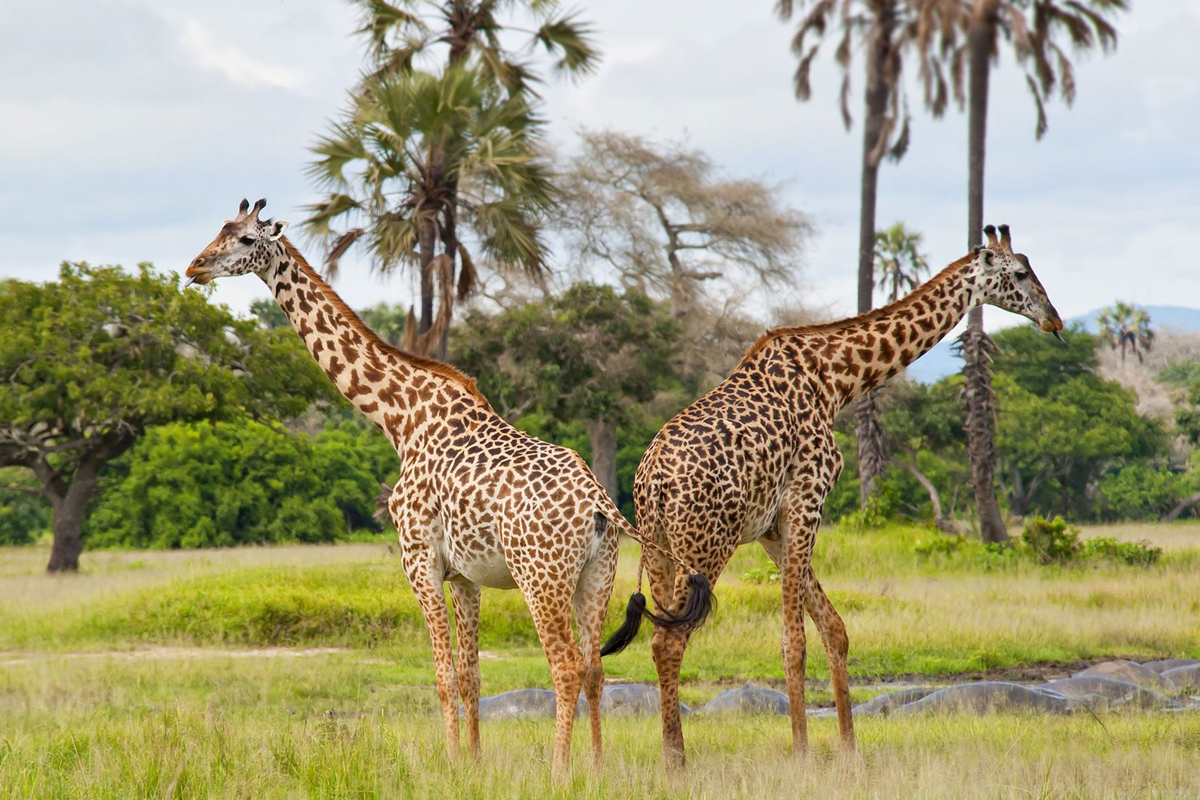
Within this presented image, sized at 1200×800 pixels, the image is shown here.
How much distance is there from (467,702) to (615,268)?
103ft

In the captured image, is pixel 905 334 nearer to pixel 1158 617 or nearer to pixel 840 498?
pixel 1158 617

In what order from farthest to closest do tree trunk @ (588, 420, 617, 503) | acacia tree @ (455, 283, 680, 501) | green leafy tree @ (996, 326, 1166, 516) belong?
green leafy tree @ (996, 326, 1166, 516) → tree trunk @ (588, 420, 617, 503) → acacia tree @ (455, 283, 680, 501)

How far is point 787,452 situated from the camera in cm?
721

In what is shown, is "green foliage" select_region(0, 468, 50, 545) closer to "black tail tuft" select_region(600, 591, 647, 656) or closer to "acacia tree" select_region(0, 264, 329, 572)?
"acacia tree" select_region(0, 264, 329, 572)

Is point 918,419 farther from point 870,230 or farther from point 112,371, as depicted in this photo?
point 112,371

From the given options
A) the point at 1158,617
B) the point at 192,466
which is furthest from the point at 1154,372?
the point at 1158,617

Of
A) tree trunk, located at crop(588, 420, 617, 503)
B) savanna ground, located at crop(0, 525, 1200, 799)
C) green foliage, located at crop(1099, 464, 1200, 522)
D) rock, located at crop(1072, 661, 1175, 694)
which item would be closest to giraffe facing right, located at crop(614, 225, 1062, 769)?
savanna ground, located at crop(0, 525, 1200, 799)

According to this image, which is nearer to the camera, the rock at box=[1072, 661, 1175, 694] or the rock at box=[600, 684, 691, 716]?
the rock at box=[600, 684, 691, 716]

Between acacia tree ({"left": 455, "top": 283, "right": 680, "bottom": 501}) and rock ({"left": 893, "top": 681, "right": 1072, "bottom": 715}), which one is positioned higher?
acacia tree ({"left": 455, "top": 283, "right": 680, "bottom": 501})

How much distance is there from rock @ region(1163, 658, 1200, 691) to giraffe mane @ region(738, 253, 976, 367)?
15.4 feet

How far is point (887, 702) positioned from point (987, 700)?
0.73 m

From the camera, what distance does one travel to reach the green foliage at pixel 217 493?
3425 centimetres

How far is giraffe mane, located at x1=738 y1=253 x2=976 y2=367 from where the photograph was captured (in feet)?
25.3

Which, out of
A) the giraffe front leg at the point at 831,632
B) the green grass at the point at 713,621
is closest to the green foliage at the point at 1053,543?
the green grass at the point at 713,621
